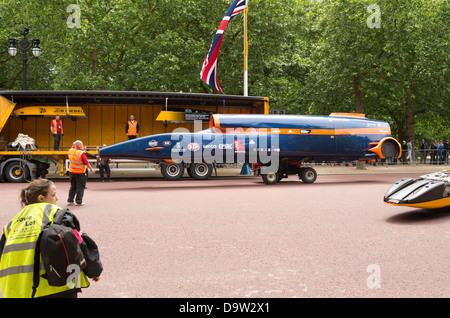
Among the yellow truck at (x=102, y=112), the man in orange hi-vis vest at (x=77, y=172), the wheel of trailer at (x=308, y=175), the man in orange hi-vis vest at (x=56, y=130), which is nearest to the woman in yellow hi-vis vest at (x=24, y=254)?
the man in orange hi-vis vest at (x=77, y=172)

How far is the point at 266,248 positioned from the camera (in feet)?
20.1

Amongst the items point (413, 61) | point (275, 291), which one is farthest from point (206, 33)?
point (275, 291)

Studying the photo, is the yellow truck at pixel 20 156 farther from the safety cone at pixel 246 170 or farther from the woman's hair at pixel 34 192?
the woman's hair at pixel 34 192

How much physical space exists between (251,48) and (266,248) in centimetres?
2410

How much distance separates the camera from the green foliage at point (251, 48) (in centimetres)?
2602

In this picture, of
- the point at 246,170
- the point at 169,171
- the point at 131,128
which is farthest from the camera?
the point at 246,170

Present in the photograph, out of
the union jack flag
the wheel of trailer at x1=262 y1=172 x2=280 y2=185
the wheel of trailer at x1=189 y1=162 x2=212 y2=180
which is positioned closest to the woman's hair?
the wheel of trailer at x1=262 y1=172 x2=280 y2=185

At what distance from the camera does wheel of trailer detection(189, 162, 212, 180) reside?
59.5 feet

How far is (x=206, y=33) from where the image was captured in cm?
2983

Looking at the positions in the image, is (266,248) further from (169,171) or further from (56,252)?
(169,171)

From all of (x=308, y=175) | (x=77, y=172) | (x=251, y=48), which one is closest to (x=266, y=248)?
(x=77, y=172)

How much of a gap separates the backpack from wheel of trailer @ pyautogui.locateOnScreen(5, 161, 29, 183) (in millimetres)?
16430

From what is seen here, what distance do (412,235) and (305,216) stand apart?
2332mm
